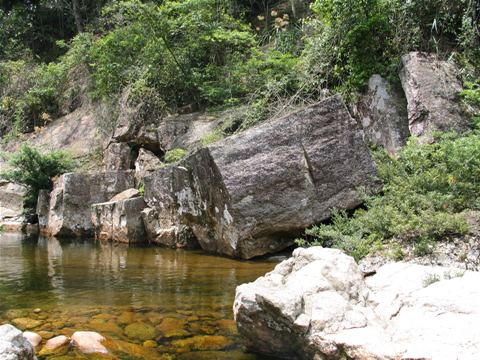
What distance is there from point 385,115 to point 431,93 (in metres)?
1.00

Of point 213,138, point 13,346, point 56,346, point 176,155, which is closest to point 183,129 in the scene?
point 176,155

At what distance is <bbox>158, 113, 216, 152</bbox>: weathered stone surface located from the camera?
408 inches

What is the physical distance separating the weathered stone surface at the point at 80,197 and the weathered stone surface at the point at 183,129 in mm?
1690

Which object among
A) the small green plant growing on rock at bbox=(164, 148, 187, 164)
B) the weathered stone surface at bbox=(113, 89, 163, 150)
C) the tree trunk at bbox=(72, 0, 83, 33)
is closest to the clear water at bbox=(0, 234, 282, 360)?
the small green plant growing on rock at bbox=(164, 148, 187, 164)

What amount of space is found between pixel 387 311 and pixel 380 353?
2.41ft

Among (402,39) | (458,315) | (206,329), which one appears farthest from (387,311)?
(402,39)

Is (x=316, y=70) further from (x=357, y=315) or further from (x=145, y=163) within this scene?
(x=357, y=315)

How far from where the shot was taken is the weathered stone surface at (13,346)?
2049mm

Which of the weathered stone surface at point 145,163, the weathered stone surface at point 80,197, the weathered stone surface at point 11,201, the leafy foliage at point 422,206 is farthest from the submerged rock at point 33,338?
the weathered stone surface at point 11,201

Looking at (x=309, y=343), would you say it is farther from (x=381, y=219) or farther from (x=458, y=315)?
(x=381, y=219)

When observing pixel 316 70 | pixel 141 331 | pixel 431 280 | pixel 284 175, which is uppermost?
pixel 316 70

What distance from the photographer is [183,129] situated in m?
11.5

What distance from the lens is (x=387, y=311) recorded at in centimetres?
288

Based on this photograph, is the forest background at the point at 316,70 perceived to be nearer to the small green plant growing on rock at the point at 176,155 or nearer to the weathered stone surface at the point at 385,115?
the weathered stone surface at the point at 385,115
